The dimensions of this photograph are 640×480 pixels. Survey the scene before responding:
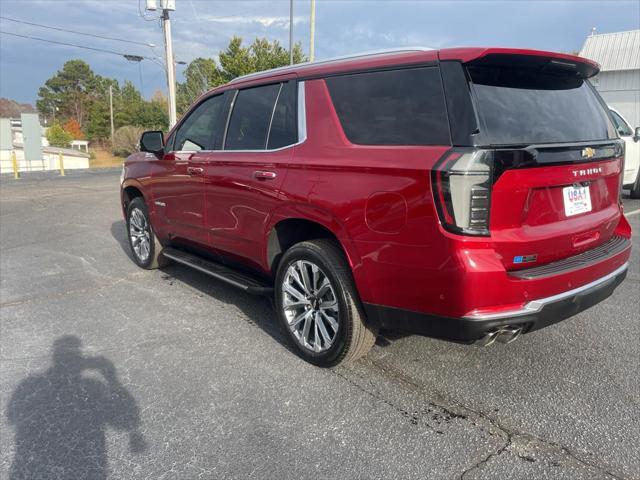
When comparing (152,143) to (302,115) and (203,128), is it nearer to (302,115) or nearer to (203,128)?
(203,128)

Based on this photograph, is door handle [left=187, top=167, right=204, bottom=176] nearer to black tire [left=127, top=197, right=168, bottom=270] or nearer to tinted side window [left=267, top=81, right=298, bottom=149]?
tinted side window [left=267, top=81, right=298, bottom=149]

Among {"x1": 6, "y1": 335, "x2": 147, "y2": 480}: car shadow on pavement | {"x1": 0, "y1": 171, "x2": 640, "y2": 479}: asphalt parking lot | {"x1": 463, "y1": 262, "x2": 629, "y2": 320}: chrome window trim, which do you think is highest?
{"x1": 463, "y1": 262, "x2": 629, "y2": 320}: chrome window trim

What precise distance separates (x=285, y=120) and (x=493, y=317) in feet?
6.44

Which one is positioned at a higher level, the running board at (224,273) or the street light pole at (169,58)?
the street light pole at (169,58)

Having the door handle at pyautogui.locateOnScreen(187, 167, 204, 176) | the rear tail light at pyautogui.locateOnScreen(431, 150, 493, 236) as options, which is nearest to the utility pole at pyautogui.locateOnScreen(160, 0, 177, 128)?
the door handle at pyautogui.locateOnScreen(187, 167, 204, 176)

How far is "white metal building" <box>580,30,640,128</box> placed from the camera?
2580 cm

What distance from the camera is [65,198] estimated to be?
1278cm

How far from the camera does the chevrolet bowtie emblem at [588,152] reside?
2.83 m

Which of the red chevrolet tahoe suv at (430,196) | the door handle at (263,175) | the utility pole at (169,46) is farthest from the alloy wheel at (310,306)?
the utility pole at (169,46)

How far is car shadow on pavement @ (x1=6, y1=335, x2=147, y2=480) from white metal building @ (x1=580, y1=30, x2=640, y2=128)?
2854cm

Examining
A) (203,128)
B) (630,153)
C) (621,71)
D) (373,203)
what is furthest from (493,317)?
(621,71)

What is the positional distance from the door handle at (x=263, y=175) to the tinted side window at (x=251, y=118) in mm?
207

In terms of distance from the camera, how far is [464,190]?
2416 mm

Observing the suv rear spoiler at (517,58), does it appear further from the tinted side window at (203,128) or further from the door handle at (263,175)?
the tinted side window at (203,128)
